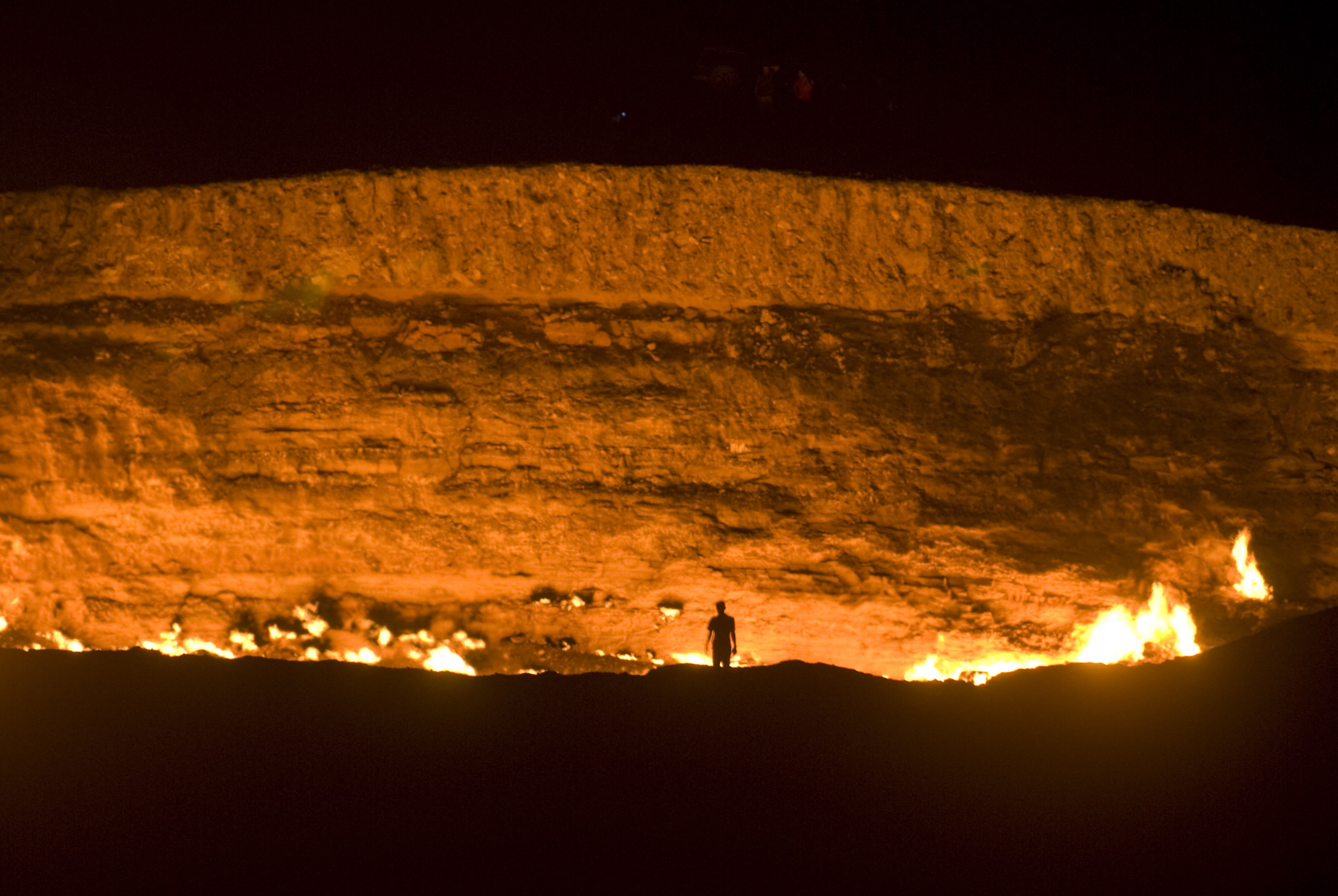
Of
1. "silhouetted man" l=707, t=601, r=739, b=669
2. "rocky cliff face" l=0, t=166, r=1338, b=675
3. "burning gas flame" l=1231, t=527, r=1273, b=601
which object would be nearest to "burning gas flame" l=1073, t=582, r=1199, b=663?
"rocky cliff face" l=0, t=166, r=1338, b=675

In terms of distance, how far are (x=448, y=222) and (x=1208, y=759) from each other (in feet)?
12.1

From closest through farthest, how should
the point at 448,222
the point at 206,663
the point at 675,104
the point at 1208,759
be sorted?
the point at 1208,759 → the point at 206,663 → the point at 448,222 → the point at 675,104

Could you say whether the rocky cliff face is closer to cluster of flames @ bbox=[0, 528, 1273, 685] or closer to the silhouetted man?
cluster of flames @ bbox=[0, 528, 1273, 685]

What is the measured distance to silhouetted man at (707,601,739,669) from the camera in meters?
4.15

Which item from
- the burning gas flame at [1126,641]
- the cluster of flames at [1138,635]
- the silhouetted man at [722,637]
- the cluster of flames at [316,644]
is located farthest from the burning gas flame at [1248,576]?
the cluster of flames at [316,644]

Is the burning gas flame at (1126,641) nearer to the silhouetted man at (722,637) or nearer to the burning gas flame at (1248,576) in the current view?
the burning gas flame at (1248,576)

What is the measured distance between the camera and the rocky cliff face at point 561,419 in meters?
4.24

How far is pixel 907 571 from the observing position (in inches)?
170

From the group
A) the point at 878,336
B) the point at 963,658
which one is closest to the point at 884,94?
the point at 878,336

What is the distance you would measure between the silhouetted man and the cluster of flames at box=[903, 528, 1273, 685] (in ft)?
3.12

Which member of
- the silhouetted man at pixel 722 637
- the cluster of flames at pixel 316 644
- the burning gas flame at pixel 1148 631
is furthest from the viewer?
the burning gas flame at pixel 1148 631

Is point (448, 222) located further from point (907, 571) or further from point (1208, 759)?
point (1208, 759)

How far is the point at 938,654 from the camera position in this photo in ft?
14.6

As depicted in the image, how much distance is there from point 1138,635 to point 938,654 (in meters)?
1.01
